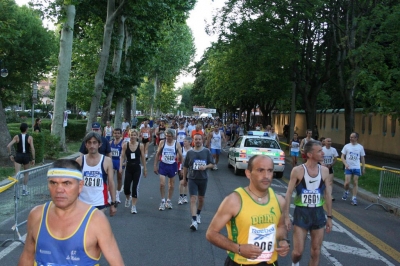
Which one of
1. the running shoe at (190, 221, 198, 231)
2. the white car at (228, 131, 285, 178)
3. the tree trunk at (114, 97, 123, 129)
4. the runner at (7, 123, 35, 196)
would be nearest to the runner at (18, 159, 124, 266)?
the running shoe at (190, 221, 198, 231)

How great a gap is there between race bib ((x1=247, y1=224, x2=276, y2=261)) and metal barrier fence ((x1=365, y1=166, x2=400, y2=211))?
8994mm

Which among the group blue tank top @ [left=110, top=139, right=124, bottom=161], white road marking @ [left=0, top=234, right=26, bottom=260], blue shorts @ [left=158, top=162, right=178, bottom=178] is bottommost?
white road marking @ [left=0, top=234, right=26, bottom=260]

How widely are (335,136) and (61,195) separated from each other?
129 feet

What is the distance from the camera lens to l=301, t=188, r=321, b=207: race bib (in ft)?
19.0

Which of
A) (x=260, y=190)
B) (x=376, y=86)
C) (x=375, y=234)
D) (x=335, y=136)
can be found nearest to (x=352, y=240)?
(x=375, y=234)

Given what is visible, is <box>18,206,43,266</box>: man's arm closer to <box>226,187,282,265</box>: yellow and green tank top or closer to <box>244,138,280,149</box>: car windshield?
<box>226,187,282,265</box>: yellow and green tank top

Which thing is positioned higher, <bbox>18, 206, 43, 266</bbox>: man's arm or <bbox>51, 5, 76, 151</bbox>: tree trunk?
<bbox>51, 5, 76, 151</bbox>: tree trunk

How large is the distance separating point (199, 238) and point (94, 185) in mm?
2308

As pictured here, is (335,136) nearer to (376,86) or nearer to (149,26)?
(149,26)

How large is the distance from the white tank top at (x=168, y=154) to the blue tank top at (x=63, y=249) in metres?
7.38

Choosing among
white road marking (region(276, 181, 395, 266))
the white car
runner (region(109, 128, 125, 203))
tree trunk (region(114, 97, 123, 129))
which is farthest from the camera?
tree trunk (region(114, 97, 123, 129))

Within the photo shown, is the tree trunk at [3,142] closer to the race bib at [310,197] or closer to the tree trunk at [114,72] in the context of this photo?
the tree trunk at [114,72]

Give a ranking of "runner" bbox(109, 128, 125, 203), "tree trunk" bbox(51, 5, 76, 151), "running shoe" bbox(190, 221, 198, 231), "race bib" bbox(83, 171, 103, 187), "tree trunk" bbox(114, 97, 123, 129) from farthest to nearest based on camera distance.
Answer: "tree trunk" bbox(114, 97, 123, 129) → "tree trunk" bbox(51, 5, 76, 151) → "runner" bbox(109, 128, 125, 203) → "running shoe" bbox(190, 221, 198, 231) → "race bib" bbox(83, 171, 103, 187)

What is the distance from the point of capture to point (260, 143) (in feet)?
58.0
